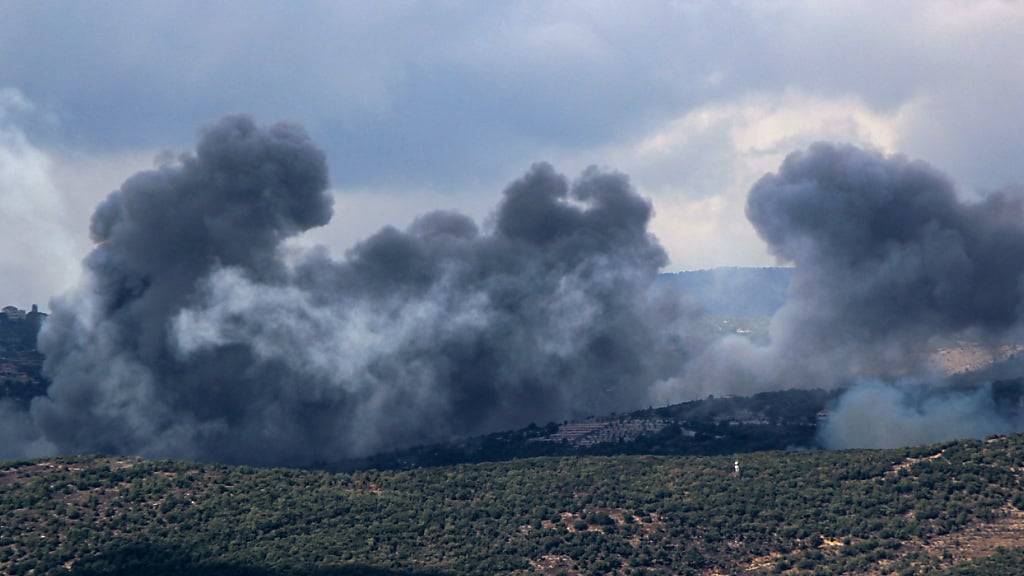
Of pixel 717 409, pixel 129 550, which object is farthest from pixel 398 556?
pixel 717 409

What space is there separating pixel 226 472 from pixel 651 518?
123ft

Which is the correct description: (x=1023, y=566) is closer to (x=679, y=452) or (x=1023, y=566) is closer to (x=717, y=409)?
(x=679, y=452)

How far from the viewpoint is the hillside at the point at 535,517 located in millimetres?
111688

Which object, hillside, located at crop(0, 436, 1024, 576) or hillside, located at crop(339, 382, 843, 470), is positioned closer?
hillside, located at crop(0, 436, 1024, 576)

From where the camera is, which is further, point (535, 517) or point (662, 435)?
point (662, 435)

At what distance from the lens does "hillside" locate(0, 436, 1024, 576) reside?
112 metres

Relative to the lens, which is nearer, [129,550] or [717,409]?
[129,550]

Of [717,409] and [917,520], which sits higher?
[717,409]

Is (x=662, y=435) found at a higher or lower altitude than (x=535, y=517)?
higher

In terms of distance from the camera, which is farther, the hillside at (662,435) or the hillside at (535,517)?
the hillside at (662,435)

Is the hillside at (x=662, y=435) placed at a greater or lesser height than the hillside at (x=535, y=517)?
greater

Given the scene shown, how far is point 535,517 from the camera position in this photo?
12231 cm

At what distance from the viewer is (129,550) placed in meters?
114

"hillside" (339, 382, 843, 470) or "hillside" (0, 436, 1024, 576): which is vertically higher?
"hillside" (339, 382, 843, 470)
